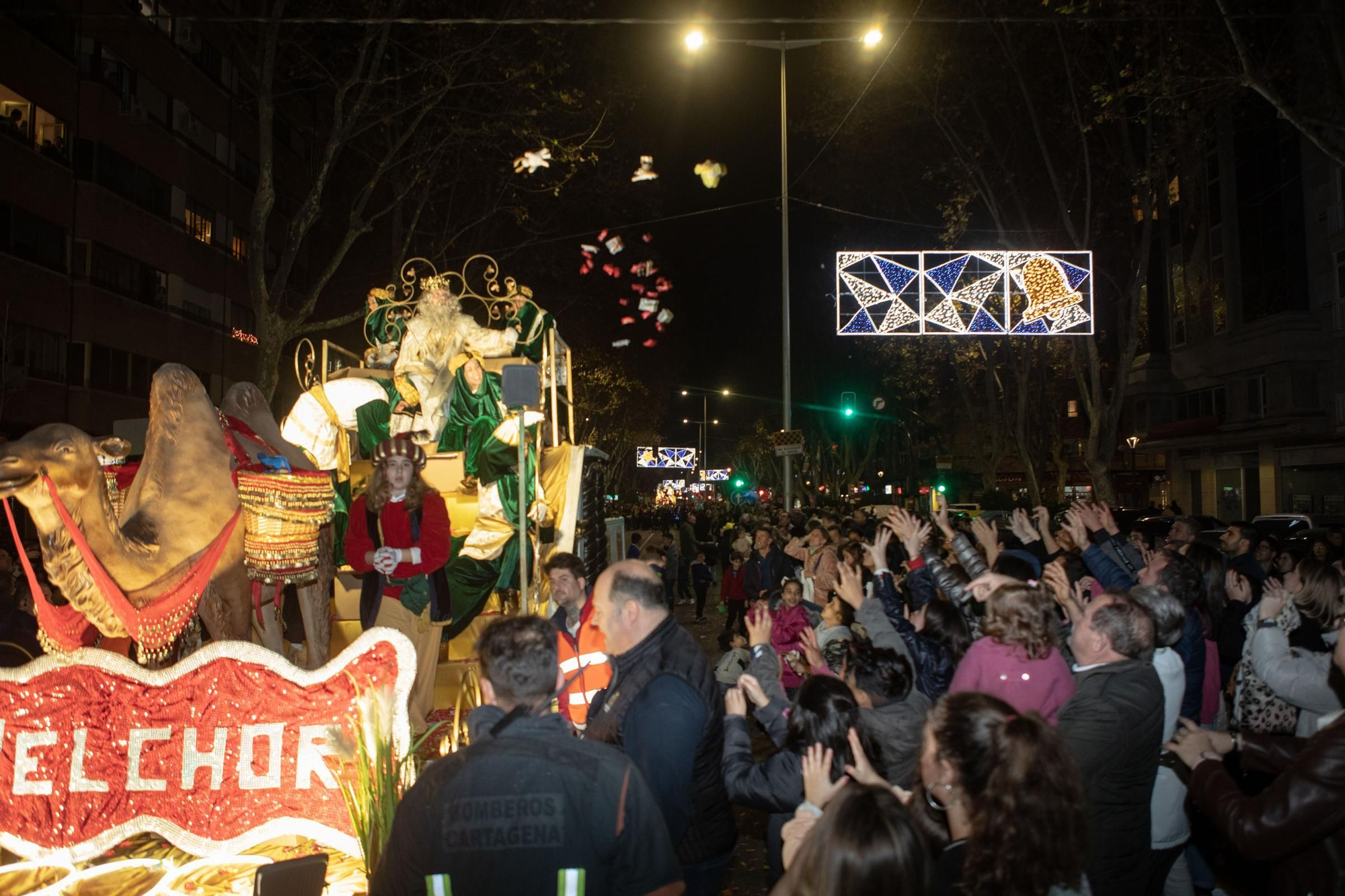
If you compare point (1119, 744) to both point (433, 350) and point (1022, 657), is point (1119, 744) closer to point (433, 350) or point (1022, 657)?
point (1022, 657)

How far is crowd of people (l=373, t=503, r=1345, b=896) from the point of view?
102 inches

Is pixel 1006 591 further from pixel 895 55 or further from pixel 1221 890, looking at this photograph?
pixel 895 55

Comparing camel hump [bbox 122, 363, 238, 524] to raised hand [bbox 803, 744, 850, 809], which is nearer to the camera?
raised hand [bbox 803, 744, 850, 809]

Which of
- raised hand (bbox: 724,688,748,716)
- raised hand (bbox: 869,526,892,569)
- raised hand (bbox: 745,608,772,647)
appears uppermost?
raised hand (bbox: 869,526,892,569)

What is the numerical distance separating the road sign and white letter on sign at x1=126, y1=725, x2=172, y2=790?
42.7ft

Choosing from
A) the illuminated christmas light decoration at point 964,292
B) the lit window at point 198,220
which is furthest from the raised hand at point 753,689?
the lit window at point 198,220

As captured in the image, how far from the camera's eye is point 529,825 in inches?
106

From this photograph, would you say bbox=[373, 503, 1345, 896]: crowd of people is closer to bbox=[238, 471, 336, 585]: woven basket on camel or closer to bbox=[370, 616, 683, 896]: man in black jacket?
bbox=[370, 616, 683, 896]: man in black jacket

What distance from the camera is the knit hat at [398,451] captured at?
6.95 m

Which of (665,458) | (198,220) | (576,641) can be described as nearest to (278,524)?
(576,641)

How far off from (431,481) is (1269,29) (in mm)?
13788

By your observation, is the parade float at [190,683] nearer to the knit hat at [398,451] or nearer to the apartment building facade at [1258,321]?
the knit hat at [398,451]

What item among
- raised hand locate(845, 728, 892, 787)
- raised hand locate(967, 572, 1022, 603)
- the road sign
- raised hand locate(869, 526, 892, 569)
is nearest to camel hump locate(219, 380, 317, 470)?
raised hand locate(869, 526, 892, 569)

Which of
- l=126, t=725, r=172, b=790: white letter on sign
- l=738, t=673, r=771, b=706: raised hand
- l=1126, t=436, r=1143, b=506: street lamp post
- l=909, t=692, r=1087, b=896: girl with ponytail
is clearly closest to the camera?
l=909, t=692, r=1087, b=896: girl with ponytail
